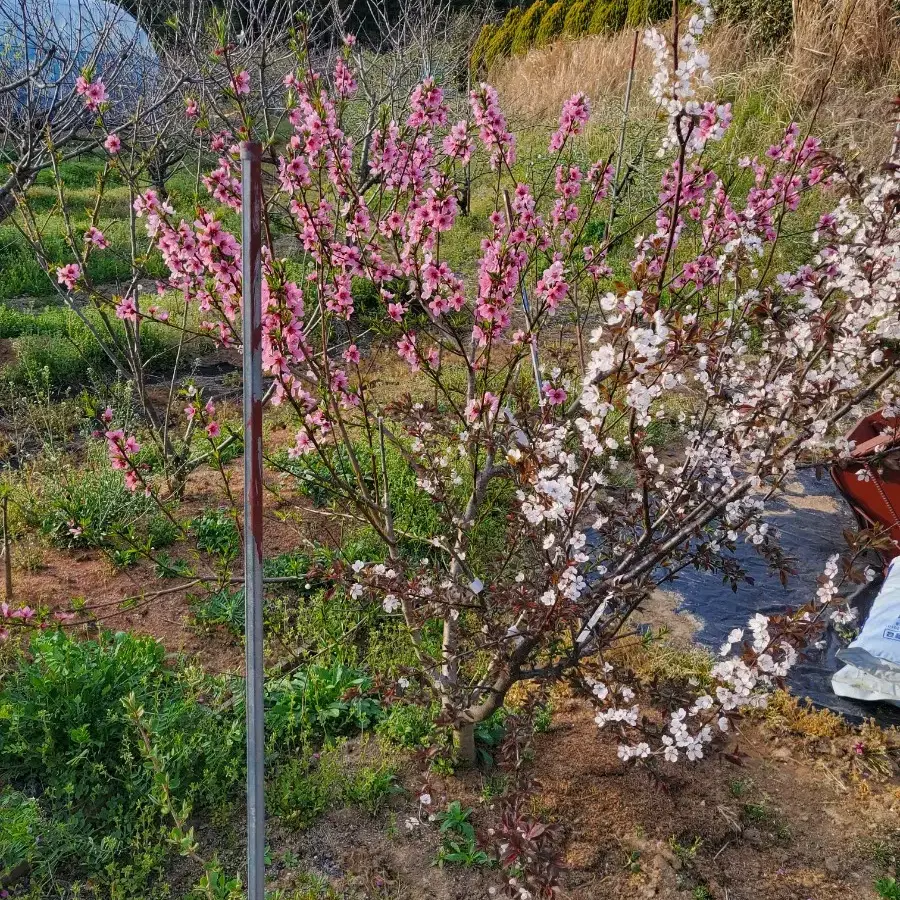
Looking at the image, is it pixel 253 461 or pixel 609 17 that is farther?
pixel 609 17

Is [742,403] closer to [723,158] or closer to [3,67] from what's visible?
[3,67]

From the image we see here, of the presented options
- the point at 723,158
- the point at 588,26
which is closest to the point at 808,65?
the point at 723,158

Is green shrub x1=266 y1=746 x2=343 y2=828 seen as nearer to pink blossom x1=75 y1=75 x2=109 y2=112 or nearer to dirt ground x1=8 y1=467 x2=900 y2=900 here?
dirt ground x1=8 y1=467 x2=900 y2=900

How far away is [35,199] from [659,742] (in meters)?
12.3

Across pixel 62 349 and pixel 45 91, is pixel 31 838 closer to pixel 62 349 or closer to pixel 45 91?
pixel 45 91

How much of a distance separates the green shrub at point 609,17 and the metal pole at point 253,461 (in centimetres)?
1461

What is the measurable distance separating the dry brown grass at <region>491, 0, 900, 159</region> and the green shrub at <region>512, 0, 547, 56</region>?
439 centimetres

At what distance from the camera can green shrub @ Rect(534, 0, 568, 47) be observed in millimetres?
15984

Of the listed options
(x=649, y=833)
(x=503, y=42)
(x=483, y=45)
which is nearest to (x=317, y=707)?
(x=649, y=833)

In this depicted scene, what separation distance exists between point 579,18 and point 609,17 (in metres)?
1.19

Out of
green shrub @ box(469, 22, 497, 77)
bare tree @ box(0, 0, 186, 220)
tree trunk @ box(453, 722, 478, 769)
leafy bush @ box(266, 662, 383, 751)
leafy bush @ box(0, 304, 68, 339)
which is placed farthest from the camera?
green shrub @ box(469, 22, 497, 77)

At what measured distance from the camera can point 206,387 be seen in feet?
18.8

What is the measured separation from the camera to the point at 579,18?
1494cm

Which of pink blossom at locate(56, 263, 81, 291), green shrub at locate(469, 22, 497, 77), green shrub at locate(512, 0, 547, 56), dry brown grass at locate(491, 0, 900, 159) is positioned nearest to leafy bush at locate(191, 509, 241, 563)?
pink blossom at locate(56, 263, 81, 291)
